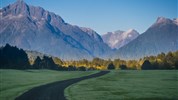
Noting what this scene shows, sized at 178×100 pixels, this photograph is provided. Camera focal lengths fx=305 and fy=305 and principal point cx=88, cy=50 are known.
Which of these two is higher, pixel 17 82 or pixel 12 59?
pixel 12 59

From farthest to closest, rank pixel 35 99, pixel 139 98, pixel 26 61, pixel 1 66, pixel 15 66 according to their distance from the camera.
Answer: pixel 26 61 → pixel 15 66 → pixel 1 66 → pixel 139 98 → pixel 35 99

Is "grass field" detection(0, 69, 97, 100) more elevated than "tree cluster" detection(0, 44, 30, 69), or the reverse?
"tree cluster" detection(0, 44, 30, 69)

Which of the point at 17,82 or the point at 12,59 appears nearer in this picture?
the point at 17,82

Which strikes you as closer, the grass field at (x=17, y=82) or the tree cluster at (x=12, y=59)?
the grass field at (x=17, y=82)

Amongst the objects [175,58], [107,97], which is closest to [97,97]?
[107,97]

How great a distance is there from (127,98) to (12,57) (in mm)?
146774

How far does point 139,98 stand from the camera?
1860 inches

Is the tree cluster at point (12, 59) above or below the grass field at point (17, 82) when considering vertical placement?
above

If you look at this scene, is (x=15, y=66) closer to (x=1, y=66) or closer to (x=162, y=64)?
(x=1, y=66)

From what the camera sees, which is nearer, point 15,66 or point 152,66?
point 15,66

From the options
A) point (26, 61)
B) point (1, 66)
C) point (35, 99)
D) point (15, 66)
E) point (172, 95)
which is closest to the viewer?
point (35, 99)

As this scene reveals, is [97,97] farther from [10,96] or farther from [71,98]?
[10,96]

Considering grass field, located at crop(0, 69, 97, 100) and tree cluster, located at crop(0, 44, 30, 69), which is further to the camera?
tree cluster, located at crop(0, 44, 30, 69)

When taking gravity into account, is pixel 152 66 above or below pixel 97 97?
above
